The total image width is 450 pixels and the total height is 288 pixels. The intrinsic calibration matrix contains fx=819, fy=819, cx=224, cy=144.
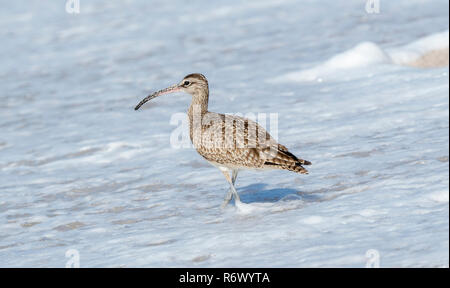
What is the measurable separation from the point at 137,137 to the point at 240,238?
219 inches

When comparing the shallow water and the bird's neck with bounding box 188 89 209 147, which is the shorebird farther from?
the shallow water

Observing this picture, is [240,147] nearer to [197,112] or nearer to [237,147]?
[237,147]

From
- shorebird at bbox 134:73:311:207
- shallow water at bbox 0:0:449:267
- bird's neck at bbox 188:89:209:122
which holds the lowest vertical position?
shallow water at bbox 0:0:449:267

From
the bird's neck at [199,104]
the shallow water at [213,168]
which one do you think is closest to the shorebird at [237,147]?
the bird's neck at [199,104]

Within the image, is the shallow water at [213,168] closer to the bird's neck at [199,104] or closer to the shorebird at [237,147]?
the shorebird at [237,147]

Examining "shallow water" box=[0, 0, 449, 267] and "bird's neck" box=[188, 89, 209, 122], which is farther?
"bird's neck" box=[188, 89, 209, 122]

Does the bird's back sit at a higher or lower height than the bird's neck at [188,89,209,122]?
lower

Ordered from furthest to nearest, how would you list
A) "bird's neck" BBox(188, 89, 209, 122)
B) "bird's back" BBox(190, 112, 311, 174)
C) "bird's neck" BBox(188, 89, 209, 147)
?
1. "bird's neck" BBox(188, 89, 209, 122)
2. "bird's neck" BBox(188, 89, 209, 147)
3. "bird's back" BBox(190, 112, 311, 174)

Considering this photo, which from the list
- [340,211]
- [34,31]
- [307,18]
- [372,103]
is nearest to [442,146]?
[340,211]

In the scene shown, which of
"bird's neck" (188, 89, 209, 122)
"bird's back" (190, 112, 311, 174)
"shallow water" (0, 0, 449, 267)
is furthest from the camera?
"bird's neck" (188, 89, 209, 122)

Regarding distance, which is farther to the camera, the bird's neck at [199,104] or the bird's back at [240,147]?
the bird's neck at [199,104]

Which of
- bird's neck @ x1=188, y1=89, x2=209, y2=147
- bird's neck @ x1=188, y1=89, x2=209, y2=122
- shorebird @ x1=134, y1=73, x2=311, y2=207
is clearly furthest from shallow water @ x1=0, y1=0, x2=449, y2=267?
bird's neck @ x1=188, y1=89, x2=209, y2=122

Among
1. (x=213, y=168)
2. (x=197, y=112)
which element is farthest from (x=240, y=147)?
(x=213, y=168)
